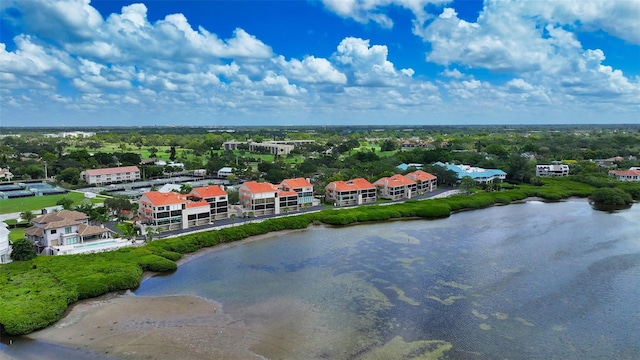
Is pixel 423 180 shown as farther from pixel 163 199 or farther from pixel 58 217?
A: pixel 58 217

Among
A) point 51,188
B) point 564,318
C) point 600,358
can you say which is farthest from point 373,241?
point 51,188

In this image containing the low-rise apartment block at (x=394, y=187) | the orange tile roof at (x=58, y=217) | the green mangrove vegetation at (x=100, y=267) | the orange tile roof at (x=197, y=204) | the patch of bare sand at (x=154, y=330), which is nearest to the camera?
the patch of bare sand at (x=154, y=330)

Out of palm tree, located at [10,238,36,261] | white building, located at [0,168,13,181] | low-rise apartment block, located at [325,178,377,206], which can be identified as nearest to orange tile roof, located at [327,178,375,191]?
low-rise apartment block, located at [325,178,377,206]

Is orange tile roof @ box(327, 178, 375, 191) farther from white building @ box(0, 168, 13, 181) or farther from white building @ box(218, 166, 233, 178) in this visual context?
white building @ box(0, 168, 13, 181)

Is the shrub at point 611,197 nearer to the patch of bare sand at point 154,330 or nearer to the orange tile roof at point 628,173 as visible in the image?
the orange tile roof at point 628,173

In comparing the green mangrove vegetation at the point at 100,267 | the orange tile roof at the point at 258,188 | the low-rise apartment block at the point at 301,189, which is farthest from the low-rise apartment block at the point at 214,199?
the low-rise apartment block at the point at 301,189

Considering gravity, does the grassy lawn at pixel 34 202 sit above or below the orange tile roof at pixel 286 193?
below
